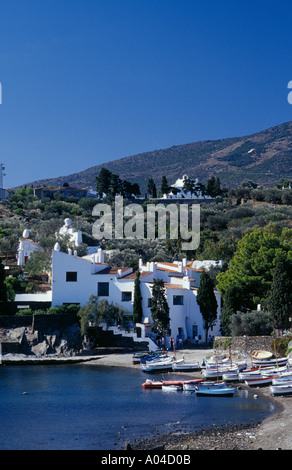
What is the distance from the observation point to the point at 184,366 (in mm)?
35688

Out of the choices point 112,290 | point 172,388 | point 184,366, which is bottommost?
point 172,388

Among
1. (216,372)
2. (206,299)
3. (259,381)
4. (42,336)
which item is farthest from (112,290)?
(259,381)

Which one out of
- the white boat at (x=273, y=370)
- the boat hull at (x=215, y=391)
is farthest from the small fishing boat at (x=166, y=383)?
the white boat at (x=273, y=370)

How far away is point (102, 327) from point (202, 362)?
11.2 metres

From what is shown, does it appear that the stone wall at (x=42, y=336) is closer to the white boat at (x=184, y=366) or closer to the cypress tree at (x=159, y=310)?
the cypress tree at (x=159, y=310)

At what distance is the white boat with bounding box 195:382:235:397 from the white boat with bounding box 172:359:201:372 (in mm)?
5560

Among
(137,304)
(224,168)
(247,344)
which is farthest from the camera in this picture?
(224,168)

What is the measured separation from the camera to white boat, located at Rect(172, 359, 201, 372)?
35.5 m

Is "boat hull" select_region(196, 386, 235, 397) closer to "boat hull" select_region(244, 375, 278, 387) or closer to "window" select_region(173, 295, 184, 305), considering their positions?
"boat hull" select_region(244, 375, 278, 387)

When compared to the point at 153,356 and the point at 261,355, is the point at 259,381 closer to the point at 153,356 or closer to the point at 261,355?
the point at 261,355

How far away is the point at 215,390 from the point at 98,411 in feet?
18.4

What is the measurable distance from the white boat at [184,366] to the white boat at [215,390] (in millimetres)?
5560
